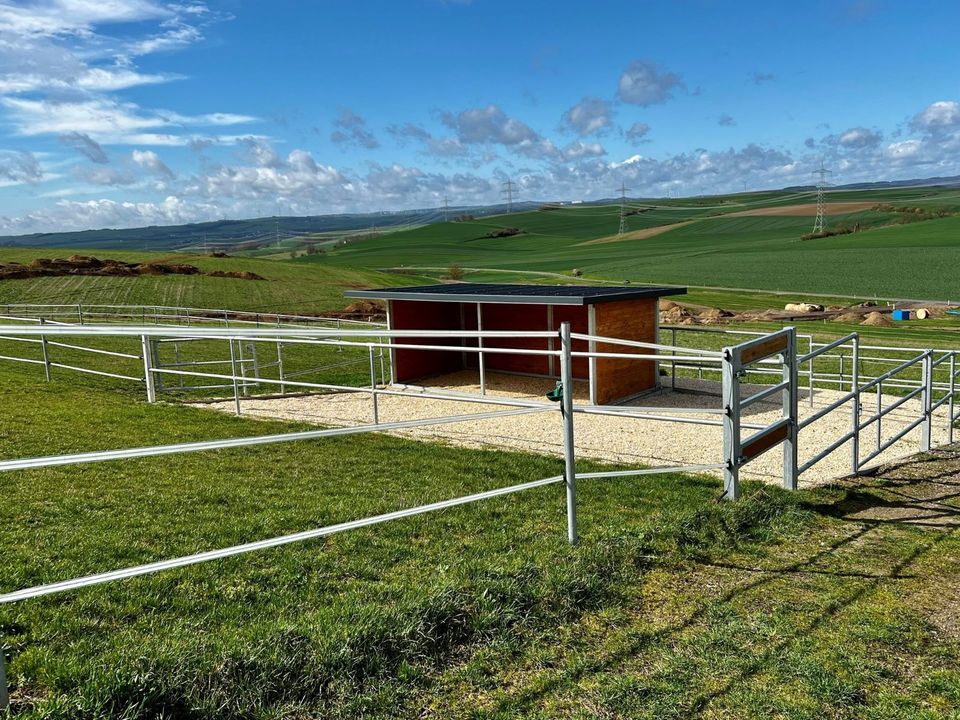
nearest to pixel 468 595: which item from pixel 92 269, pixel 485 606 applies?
pixel 485 606

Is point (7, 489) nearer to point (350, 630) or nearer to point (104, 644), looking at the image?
point (104, 644)

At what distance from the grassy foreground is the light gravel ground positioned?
3128 millimetres

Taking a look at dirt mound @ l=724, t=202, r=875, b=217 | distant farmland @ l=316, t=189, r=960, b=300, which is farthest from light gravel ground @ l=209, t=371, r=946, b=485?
dirt mound @ l=724, t=202, r=875, b=217

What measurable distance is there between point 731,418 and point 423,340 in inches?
497

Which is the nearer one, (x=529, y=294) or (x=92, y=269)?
(x=529, y=294)

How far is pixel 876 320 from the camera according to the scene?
102ft

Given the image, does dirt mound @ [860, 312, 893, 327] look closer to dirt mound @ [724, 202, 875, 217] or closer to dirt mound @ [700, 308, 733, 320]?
dirt mound @ [700, 308, 733, 320]

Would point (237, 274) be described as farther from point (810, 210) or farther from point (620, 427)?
point (810, 210)

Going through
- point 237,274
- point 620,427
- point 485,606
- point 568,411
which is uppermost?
point 568,411

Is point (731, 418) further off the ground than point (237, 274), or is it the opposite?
point (731, 418)

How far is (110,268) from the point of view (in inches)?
2130

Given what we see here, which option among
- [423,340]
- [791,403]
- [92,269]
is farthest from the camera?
[92,269]

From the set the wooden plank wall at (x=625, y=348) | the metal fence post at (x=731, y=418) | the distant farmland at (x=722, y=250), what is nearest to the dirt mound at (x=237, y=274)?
the distant farmland at (x=722, y=250)

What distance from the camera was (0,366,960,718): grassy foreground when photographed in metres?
3.16
